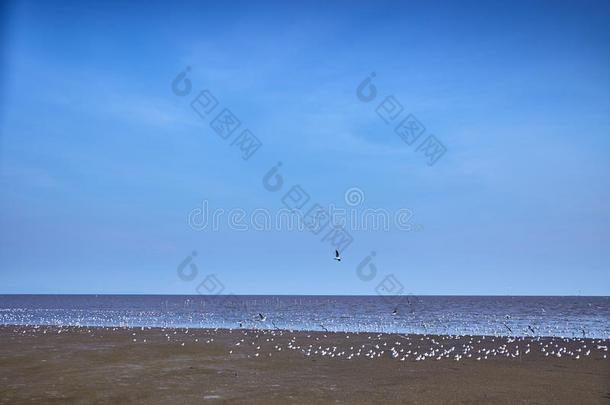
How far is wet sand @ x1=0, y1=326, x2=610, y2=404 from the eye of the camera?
21031mm

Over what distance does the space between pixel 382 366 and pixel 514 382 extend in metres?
7.02

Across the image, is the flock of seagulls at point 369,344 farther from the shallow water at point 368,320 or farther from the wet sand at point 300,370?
the shallow water at point 368,320

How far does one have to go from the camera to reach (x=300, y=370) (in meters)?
27.7

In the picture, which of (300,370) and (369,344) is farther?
(369,344)

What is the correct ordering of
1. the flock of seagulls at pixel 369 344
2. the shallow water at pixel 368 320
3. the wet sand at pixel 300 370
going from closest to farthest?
1. the wet sand at pixel 300 370
2. the flock of seagulls at pixel 369 344
3. the shallow water at pixel 368 320

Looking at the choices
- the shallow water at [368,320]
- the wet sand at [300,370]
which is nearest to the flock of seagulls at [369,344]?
the wet sand at [300,370]

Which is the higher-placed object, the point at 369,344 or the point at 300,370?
the point at 300,370

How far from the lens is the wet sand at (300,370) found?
2103 cm

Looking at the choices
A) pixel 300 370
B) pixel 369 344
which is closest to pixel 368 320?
pixel 369 344

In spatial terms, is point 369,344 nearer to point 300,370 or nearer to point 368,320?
point 300,370

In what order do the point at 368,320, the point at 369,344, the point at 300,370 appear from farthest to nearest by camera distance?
the point at 368,320, the point at 369,344, the point at 300,370

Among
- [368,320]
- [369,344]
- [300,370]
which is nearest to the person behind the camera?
[300,370]

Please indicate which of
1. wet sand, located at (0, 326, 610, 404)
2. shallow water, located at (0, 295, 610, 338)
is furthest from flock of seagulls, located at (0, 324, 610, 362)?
shallow water, located at (0, 295, 610, 338)

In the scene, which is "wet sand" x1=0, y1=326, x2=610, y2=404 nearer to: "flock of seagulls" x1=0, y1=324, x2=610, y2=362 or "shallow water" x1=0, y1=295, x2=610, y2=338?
"flock of seagulls" x1=0, y1=324, x2=610, y2=362
